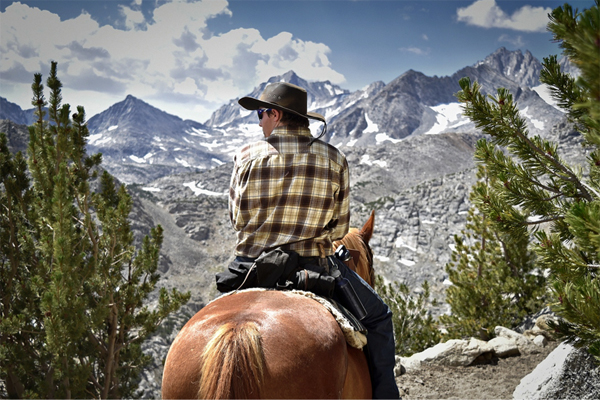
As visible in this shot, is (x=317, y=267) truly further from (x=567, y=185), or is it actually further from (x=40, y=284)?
(x=40, y=284)

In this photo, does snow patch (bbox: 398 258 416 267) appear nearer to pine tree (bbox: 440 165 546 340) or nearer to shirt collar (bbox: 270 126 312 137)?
pine tree (bbox: 440 165 546 340)

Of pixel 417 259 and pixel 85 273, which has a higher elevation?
pixel 85 273

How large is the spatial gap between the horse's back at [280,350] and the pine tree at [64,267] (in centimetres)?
401

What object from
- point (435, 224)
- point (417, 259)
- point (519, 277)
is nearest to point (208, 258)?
point (417, 259)

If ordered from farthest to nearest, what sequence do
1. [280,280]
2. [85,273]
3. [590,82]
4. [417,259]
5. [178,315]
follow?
[417,259]
[178,315]
[85,273]
[280,280]
[590,82]

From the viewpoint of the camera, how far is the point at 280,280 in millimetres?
3184

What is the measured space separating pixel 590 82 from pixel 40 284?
7.31 meters

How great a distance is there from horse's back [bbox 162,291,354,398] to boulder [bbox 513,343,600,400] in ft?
13.4

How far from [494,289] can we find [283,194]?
1172cm

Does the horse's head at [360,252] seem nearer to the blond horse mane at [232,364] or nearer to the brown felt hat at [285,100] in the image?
the brown felt hat at [285,100]

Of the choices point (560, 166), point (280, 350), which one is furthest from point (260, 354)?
point (560, 166)

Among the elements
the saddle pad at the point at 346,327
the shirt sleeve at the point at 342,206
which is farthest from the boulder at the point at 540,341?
the saddle pad at the point at 346,327

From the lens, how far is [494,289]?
12.5m

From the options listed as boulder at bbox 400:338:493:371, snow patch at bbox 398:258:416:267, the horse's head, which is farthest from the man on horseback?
snow patch at bbox 398:258:416:267
